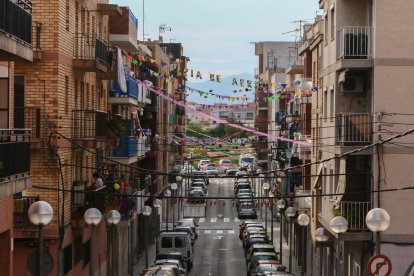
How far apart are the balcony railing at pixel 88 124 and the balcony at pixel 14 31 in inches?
496

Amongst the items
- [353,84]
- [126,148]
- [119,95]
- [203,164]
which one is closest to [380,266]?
[353,84]

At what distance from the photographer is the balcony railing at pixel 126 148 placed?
42.2 m

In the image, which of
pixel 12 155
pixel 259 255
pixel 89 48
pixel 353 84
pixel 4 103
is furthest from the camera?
pixel 259 255

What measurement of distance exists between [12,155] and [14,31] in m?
2.33

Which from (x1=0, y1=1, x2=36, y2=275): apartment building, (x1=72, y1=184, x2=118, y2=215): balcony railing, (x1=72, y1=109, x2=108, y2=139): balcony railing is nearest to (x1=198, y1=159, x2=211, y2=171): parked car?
(x1=72, y1=184, x2=118, y2=215): balcony railing

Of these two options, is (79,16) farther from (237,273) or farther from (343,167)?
(237,273)

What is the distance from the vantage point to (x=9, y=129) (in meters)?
17.6

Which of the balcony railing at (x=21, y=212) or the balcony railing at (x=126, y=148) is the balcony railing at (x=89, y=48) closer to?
the balcony railing at (x=21, y=212)

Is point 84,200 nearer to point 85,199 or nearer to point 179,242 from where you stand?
point 85,199

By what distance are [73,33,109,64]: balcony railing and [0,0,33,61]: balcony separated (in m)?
12.6

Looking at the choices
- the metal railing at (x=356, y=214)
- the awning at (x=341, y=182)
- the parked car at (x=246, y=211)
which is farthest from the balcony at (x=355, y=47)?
the parked car at (x=246, y=211)

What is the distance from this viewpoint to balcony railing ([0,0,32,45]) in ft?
55.0

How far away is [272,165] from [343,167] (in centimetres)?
6194

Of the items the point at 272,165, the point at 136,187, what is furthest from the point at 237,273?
the point at 272,165
